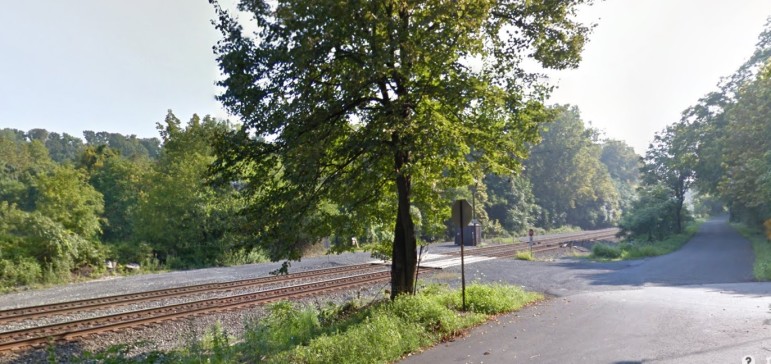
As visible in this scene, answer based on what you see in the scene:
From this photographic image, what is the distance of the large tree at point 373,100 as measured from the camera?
8.41 meters

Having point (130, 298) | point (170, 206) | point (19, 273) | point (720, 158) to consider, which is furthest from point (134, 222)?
point (720, 158)

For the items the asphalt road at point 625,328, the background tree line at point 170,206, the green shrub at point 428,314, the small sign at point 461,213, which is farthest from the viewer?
the background tree line at point 170,206

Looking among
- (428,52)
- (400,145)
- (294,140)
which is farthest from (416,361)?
(428,52)

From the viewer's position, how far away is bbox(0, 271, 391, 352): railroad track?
1043cm

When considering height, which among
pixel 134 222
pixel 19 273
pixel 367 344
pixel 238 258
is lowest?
pixel 367 344

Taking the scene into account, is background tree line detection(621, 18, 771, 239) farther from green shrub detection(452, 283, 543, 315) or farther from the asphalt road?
green shrub detection(452, 283, 543, 315)

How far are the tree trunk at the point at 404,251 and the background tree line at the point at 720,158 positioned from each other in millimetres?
18306

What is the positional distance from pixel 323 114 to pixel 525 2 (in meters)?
4.92

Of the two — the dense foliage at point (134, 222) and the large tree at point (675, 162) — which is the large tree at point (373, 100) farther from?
the large tree at point (675, 162)

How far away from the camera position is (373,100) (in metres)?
10.0

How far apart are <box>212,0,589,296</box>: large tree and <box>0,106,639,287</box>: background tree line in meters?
0.62

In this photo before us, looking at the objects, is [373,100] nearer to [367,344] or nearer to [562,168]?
[367,344]

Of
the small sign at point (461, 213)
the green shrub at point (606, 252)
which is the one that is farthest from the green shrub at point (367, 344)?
the green shrub at point (606, 252)

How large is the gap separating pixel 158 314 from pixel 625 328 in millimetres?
11423
